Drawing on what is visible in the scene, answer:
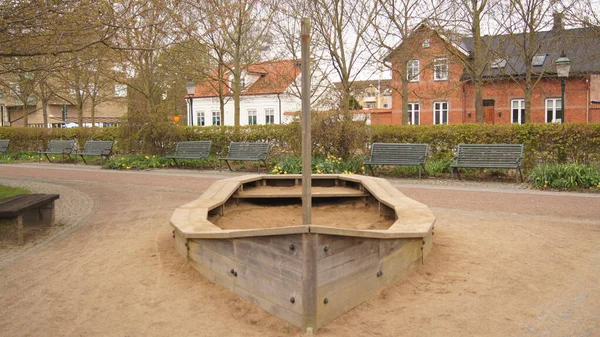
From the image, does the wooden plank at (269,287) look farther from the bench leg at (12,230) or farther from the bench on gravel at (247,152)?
the bench on gravel at (247,152)

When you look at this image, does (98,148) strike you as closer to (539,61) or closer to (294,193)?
(294,193)

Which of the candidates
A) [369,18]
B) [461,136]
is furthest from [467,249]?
[369,18]

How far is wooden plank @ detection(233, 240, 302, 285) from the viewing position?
11.0 ft

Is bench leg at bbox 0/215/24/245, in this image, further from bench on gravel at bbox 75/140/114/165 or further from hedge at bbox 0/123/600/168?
bench on gravel at bbox 75/140/114/165

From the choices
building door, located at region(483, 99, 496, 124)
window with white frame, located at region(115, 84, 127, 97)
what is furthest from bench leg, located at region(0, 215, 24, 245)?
building door, located at region(483, 99, 496, 124)

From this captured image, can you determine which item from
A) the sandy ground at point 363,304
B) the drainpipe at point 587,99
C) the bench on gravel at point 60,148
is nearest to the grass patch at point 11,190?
the sandy ground at point 363,304

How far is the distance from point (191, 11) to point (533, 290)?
56.7ft

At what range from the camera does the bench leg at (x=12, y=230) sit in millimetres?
6032

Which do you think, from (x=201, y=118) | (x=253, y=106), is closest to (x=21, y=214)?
(x=253, y=106)

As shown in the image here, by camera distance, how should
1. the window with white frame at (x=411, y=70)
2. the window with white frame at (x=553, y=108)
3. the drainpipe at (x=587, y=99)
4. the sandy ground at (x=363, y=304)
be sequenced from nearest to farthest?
the sandy ground at (x=363, y=304)
the window with white frame at (x=411, y=70)
the drainpipe at (x=587, y=99)
the window with white frame at (x=553, y=108)

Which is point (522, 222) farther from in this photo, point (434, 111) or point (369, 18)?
point (434, 111)

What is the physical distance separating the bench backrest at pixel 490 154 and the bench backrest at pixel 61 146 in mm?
15074

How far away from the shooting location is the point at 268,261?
3.56 m

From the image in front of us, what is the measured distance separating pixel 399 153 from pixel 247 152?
466cm
